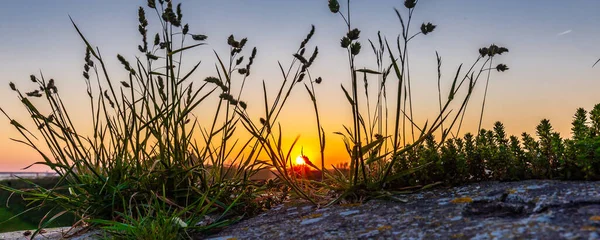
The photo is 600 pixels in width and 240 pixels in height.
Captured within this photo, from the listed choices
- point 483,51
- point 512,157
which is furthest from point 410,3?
point 512,157

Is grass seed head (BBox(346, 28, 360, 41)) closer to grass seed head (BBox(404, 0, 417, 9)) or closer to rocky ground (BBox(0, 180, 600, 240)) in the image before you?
grass seed head (BBox(404, 0, 417, 9))

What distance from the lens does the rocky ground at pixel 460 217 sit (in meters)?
2.61

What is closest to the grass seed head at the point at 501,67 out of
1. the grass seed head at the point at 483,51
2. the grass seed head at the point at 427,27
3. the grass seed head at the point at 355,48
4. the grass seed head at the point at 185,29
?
the grass seed head at the point at 483,51

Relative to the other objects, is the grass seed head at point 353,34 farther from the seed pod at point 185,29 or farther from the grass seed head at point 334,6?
the seed pod at point 185,29

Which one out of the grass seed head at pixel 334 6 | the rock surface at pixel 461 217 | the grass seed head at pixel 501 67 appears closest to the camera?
the rock surface at pixel 461 217

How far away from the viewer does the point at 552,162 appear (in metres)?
3.76

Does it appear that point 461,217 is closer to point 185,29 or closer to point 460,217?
point 460,217

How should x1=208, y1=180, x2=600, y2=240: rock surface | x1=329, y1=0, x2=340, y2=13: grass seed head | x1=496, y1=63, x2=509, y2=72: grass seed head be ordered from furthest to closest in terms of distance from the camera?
x1=496, y1=63, x2=509, y2=72: grass seed head
x1=329, y1=0, x2=340, y2=13: grass seed head
x1=208, y1=180, x2=600, y2=240: rock surface

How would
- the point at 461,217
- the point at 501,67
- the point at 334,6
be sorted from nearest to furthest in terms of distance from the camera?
the point at 461,217, the point at 334,6, the point at 501,67

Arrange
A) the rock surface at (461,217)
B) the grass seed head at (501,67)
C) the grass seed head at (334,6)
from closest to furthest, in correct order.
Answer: the rock surface at (461,217), the grass seed head at (334,6), the grass seed head at (501,67)

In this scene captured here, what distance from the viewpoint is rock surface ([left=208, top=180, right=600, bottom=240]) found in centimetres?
260

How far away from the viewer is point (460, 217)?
9.85 ft

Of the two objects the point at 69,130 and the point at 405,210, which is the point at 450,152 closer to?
the point at 405,210

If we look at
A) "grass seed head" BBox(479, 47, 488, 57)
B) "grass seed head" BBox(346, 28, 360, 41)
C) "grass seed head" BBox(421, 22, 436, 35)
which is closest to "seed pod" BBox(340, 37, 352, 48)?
"grass seed head" BBox(346, 28, 360, 41)
